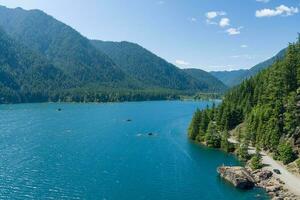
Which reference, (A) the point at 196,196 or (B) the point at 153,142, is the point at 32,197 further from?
(B) the point at 153,142

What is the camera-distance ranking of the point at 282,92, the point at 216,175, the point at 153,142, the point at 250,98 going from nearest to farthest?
the point at 216,175, the point at 282,92, the point at 153,142, the point at 250,98

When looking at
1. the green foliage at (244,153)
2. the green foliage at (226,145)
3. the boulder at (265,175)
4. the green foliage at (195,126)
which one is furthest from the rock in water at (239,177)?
the green foliage at (195,126)

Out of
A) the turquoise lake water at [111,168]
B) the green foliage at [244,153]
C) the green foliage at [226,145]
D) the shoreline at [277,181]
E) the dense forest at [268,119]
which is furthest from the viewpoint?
the green foliage at [226,145]

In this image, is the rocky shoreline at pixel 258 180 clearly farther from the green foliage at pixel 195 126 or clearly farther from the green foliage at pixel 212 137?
the green foliage at pixel 195 126

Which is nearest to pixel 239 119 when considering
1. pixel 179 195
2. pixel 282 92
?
pixel 282 92

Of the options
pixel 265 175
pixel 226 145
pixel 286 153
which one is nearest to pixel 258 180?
pixel 265 175

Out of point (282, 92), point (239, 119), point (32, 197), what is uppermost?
point (282, 92)
